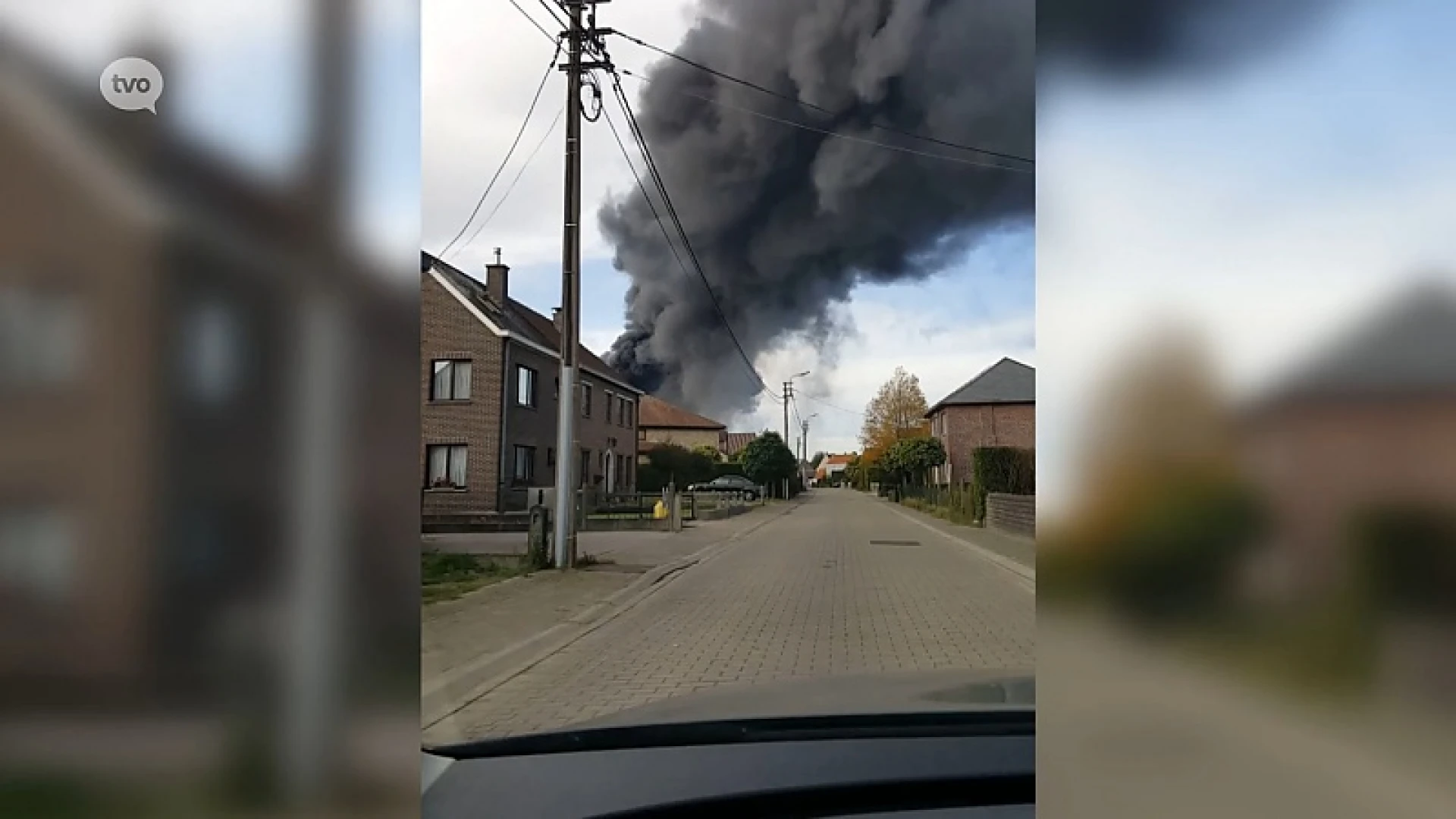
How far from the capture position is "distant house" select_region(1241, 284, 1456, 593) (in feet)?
2.20

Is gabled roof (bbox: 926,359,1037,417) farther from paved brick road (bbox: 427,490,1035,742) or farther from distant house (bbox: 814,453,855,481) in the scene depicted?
distant house (bbox: 814,453,855,481)

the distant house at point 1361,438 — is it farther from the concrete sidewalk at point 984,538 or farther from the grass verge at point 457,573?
the grass verge at point 457,573

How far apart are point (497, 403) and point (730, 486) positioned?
1103mm

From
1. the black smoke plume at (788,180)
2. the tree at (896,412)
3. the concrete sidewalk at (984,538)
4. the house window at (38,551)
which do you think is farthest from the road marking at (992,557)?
the house window at (38,551)

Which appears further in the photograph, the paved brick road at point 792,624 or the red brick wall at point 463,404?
the paved brick road at point 792,624

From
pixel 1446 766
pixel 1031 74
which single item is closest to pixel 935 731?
pixel 1446 766

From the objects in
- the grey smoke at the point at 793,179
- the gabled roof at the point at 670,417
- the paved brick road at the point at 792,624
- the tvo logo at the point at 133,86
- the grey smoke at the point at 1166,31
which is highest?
the grey smoke at the point at 793,179

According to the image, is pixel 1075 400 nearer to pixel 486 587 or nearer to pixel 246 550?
pixel 246 550

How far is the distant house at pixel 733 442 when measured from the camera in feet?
8.82

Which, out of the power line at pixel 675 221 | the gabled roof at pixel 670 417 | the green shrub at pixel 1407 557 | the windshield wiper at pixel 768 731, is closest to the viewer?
the green shrub at pixel 1407 557

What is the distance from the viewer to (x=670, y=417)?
2.69 m

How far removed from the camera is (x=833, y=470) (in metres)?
2.99

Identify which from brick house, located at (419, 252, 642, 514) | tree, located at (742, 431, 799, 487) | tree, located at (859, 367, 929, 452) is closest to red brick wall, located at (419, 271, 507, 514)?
brick house, located at (419, 252, 642, 514)

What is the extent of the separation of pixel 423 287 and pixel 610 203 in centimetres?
147
